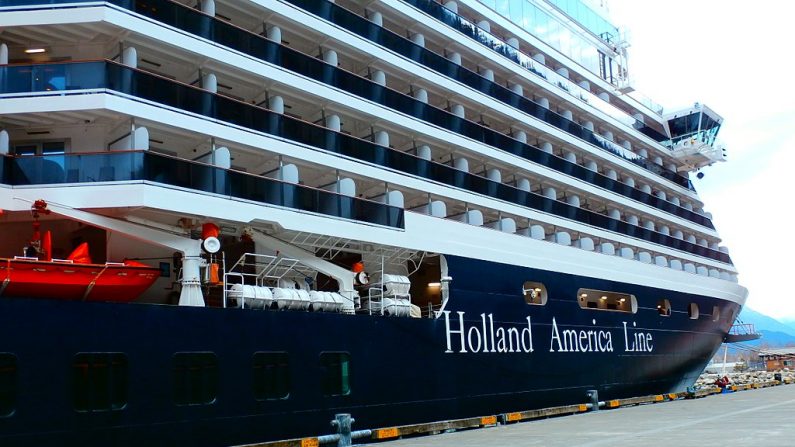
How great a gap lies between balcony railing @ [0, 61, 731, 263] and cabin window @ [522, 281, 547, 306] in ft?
8.21

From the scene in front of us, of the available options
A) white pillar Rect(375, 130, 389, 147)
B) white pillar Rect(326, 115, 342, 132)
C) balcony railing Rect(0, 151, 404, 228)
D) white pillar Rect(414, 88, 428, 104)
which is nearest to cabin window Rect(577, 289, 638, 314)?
white pillar Rect(414, 88, 428, 104)

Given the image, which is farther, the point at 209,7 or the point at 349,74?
the point at 349,74

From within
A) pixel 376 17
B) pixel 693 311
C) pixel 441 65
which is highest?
pixel 376 17

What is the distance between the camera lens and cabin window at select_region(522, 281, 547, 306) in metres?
21.5

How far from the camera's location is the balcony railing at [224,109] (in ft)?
42.7

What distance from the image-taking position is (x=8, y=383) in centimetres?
1053

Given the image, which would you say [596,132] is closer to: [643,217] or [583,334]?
[643,217]

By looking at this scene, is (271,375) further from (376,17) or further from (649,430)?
(376,17)

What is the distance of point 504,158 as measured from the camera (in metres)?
22.5

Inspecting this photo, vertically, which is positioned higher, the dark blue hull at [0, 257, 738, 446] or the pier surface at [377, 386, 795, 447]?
the dark blue hull at [0, 257, 738, 446]

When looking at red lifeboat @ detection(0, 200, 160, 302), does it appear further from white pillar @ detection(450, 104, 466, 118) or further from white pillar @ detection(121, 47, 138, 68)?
white pillar @ detection(450, 104, 466, 118)

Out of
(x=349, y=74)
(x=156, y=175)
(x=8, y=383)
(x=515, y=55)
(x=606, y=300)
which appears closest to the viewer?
(x=8, y=383)

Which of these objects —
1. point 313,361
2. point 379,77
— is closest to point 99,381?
point 313,361

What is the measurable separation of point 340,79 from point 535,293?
839cm
